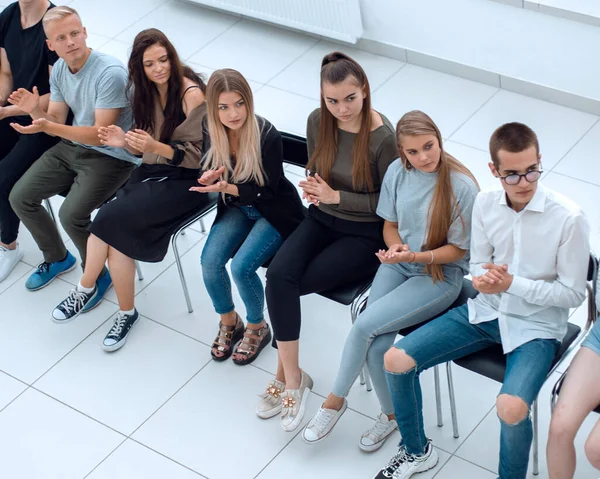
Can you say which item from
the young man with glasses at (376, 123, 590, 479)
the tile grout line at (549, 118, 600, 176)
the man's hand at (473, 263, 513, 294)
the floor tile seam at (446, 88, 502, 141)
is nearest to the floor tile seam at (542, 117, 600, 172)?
the tile grout line at (549, 118, 600, 176)

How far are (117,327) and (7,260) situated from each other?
0.83 metres

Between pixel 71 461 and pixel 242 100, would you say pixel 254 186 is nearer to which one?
pixel 242 100

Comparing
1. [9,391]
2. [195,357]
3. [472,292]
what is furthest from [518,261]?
[9,391]

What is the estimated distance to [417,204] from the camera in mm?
3039

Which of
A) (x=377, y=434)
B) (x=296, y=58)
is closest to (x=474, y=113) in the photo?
(x=296, y=58)

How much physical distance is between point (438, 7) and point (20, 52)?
2.19 meters

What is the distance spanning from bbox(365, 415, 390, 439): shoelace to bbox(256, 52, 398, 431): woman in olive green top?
0.29m

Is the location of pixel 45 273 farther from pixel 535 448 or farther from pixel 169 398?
pixel 535 448

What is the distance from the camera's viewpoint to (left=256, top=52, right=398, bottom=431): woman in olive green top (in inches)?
124

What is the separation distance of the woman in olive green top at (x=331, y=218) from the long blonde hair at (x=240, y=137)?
0.21 metres

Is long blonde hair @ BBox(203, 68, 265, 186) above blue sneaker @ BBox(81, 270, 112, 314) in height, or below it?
above

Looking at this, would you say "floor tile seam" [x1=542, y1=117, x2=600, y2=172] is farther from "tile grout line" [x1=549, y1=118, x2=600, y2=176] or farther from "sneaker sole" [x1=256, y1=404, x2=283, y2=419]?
"sneaker sole" [x1=256, y1=404, x2=283, y2=419]

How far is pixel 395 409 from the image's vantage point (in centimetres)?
299

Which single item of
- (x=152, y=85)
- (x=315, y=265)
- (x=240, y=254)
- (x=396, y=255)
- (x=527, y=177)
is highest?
(x=527, y=177)
